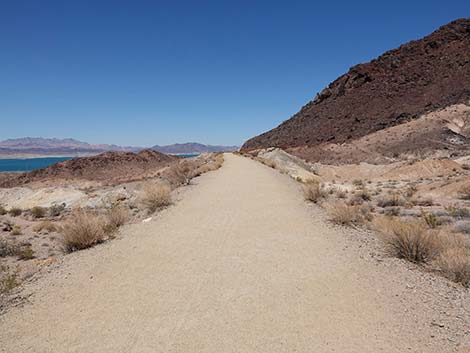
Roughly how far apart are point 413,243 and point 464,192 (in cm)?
1001

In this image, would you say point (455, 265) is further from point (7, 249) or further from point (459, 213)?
point (7, 249)

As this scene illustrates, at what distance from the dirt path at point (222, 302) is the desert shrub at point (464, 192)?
9305 millimetres

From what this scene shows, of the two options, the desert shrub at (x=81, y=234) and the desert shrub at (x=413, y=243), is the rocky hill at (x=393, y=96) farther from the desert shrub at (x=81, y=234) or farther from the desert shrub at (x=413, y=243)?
the desert shrub at (x=81, y=234)

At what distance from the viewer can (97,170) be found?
58.0 m

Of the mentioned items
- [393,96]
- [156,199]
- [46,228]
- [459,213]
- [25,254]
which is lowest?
[46,228]

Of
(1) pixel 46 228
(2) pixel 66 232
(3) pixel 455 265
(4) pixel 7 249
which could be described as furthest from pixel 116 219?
(1) pixel 46 228

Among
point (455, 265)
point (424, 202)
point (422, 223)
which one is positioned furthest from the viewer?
point (424, 202)

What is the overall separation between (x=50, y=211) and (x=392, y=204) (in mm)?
20744

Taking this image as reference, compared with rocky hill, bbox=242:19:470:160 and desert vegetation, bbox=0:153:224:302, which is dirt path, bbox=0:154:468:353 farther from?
rocky hill, bbox=242:19:470:160

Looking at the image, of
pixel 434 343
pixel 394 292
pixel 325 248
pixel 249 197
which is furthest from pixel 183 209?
pixel 434 343

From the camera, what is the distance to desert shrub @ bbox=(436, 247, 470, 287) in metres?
4.48

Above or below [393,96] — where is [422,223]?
below

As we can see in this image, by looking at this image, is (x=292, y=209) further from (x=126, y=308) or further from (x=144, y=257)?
(x=126, y=308)

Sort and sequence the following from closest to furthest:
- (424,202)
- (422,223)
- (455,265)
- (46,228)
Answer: (455,265)
(422,223)
(424,202)
(46,228)
